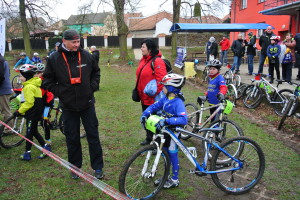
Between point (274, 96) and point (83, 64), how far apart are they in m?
6.41

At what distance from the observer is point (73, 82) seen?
3506 millimetres

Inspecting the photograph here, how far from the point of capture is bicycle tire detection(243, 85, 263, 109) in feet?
27.4

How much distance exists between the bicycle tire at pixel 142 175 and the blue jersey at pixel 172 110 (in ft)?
1.43

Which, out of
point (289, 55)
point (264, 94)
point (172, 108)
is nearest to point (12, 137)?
point (172, 108)

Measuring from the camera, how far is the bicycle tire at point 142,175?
3.17 meters

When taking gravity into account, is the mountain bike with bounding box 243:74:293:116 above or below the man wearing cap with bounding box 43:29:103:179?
below

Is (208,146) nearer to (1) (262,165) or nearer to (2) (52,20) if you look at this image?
(1) (262,165)

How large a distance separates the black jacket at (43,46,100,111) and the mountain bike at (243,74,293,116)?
240 inches

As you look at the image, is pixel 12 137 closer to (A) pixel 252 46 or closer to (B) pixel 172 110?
(B) pixel 172 110

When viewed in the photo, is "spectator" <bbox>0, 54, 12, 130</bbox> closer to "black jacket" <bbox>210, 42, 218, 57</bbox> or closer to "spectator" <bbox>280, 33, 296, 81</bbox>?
"spectator" <bbox>280, 33, 296, 81</bbox>

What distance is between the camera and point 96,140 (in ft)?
12.9

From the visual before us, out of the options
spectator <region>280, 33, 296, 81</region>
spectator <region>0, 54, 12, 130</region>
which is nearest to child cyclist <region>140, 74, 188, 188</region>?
spectator <region>0, 54, 12, 130</region>

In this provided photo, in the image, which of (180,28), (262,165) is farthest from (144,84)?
(180,28)

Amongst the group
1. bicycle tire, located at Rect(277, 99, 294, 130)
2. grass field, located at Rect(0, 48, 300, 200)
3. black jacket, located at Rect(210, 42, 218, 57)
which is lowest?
grass field, located at Rect(0, 48, 300, 200)
